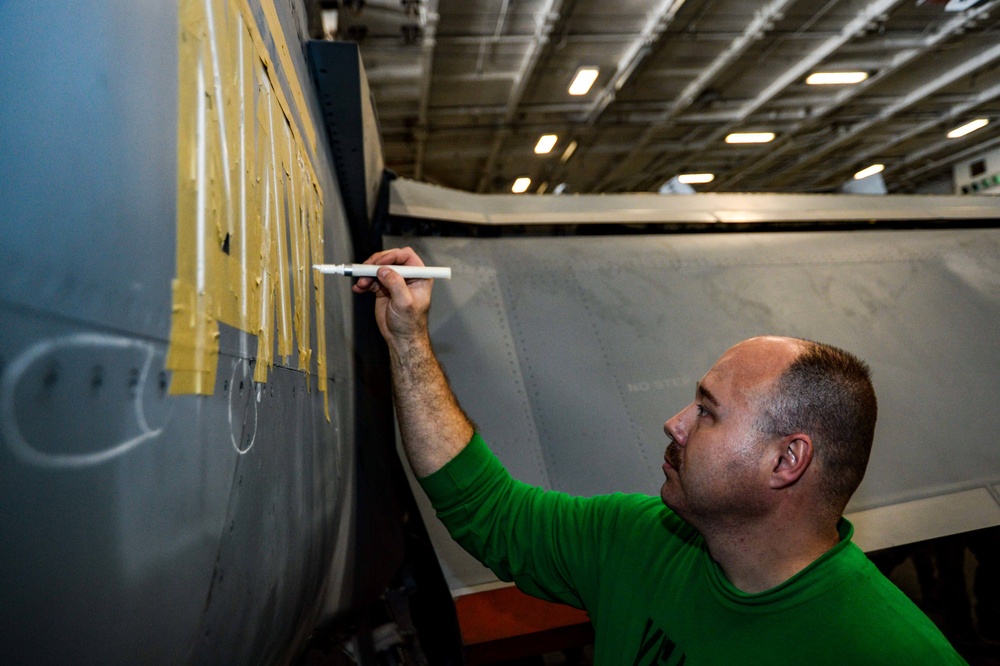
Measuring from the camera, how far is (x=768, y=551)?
1.18 meters

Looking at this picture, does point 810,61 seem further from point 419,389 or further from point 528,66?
point 419,389

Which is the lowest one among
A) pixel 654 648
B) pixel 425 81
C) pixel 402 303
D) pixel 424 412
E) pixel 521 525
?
pixel 654 648

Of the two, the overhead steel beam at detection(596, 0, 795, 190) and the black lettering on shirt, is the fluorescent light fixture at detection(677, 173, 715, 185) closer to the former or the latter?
the overhead steel beam at detection(596, 0, 795, 190)

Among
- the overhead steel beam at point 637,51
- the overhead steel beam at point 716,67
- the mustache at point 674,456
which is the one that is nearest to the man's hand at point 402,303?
the mustache at point 674,456

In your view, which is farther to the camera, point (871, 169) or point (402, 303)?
point (871, 169)

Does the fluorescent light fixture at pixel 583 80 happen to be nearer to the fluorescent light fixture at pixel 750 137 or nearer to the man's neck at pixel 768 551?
the fluorescent light fixture at pixel 750 137

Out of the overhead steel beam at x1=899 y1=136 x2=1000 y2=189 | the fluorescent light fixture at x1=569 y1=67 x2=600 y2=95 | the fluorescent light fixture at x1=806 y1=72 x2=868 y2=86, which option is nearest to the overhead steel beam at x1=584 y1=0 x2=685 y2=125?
the fluorescent light fixture at x1=569 y1=67 x2=600 y2=95

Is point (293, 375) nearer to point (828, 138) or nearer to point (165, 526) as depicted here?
point (165, 526)

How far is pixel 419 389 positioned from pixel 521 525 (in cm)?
45

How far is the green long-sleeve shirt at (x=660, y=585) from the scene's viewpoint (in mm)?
1008

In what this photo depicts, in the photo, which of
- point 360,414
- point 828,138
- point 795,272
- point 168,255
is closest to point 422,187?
point 360,414

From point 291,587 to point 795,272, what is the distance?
3071 mm

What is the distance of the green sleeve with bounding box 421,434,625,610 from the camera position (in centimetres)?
150

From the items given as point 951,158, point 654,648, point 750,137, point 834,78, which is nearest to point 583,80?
point 834,78
